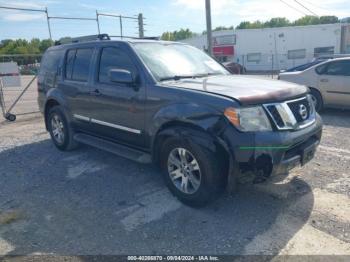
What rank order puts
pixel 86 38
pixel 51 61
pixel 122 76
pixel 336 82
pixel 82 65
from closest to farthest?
pixel 122 76 < pixel 82 65 < pixel 86 38 < pixel 51 61 < pixel 336 82

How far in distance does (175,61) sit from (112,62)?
3.01 feet

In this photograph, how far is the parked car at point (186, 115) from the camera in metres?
3.47

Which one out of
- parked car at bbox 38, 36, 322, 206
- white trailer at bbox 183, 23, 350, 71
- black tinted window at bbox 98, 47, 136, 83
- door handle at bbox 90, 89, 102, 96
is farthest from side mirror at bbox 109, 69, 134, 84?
white trailer at bbox 183, 23, 350, 71

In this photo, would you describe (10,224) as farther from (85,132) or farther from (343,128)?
(343,128)

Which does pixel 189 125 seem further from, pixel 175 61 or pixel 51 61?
pixel 51 61

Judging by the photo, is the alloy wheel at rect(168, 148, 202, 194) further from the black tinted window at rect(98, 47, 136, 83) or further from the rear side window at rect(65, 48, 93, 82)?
the rear side window at rect(65, 48, 93, 82)

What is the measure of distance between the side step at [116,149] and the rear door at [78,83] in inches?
6.9

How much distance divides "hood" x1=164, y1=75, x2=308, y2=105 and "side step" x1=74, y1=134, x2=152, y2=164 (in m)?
1.02

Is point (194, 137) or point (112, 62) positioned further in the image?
point (112, 62)

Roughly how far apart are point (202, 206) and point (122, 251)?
3.54ft

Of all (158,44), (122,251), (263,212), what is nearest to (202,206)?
(263,212)

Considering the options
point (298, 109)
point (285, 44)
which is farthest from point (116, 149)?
point (285, 44)

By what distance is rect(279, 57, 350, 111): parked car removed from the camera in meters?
8.54

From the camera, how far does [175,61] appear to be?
4770 mm
